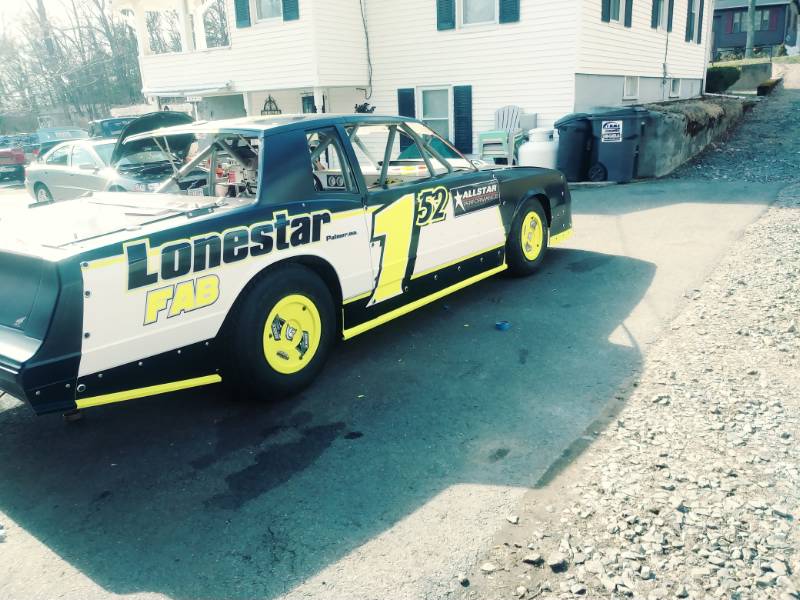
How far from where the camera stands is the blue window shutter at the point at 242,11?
15.9 m

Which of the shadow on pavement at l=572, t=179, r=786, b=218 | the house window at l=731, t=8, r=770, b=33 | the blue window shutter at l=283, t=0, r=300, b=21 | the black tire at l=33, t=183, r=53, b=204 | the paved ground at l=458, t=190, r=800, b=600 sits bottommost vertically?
the paved ground at l=458, t=190, r=800, b=600

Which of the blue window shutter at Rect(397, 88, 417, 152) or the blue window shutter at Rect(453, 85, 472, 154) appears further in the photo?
the blue window shutter at Rect(397, 88, 417, 152)

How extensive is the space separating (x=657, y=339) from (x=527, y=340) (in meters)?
1.00

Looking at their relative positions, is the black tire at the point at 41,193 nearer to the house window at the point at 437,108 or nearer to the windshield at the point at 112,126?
the house window at the point at 437,108

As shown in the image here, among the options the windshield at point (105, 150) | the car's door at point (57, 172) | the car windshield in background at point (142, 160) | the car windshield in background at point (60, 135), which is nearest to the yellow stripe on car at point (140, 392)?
the car windshield in background at point (142, 160)

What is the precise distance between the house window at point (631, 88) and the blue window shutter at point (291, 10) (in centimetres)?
857

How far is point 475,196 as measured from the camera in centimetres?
549

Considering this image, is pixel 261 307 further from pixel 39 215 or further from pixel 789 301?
pixel 789 301

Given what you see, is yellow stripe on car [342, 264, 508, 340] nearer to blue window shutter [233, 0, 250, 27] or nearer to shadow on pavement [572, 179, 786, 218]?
shadow on pavement [572, 179, 786, 218]

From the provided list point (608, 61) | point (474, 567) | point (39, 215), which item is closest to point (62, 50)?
point (608, 61)

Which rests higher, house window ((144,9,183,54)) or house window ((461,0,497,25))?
house window ((144,9,183,54))

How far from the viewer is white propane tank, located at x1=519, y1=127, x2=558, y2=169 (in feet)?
42.4

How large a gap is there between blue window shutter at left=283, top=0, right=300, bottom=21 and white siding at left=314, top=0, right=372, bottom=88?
0.53 metres

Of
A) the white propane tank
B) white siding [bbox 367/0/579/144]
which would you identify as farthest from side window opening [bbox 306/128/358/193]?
white siding [bbox 367/0/579/144]
